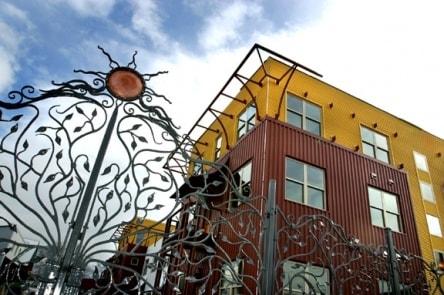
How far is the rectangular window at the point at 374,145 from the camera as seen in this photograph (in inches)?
540

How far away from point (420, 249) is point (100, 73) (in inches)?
560

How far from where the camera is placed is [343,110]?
45.3 ft

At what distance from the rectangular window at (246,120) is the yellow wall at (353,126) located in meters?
0.37

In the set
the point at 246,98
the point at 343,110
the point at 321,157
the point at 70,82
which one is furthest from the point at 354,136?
the point at 70,82

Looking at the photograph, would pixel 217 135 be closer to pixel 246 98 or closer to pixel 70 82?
pixel 246 98

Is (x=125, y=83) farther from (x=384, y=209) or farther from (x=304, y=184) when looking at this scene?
(x=384, y=209)

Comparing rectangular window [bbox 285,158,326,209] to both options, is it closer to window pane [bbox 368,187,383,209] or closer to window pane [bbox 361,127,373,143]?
window pane [bbox 368,187,383,209]

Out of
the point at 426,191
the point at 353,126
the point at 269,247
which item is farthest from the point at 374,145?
the point at 269,247

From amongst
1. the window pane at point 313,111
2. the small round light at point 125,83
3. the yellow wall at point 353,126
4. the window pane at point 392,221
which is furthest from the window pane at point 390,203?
the small round light at point 125,83

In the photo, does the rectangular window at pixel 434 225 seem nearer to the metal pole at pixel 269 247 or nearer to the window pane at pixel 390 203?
the window pane at pixel 390 203

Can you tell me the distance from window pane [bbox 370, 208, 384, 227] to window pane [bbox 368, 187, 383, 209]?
A: 0.21 meters

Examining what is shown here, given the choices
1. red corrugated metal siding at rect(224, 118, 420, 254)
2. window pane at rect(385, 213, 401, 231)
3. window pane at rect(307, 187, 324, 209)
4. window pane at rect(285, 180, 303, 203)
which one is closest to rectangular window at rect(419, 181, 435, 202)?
red corrugated metal siding at rect(224, 118, 420, 254)

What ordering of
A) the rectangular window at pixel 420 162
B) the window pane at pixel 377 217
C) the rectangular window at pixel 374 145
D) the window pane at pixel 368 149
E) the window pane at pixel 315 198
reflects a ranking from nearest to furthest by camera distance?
the window pane at pixel 315 198 → the window pane at pixel 377 217 → the window pane at pixel 368 149 → the rectangular window at pixel 374 145 → the rectangular window at pixel 420 162

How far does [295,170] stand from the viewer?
10.8 metres
